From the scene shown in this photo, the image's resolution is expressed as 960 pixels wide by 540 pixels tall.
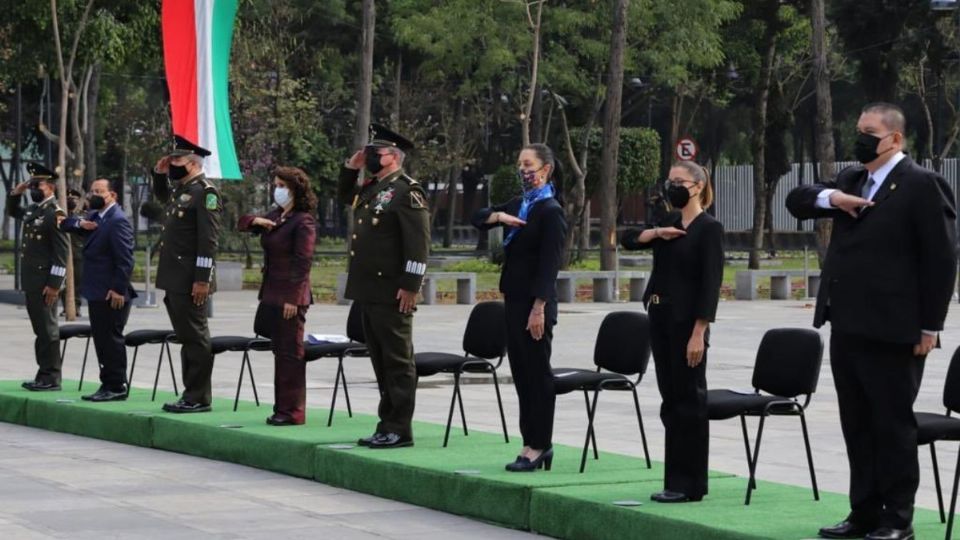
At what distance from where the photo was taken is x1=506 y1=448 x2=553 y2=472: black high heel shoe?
1041cm

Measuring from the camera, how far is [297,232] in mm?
13078

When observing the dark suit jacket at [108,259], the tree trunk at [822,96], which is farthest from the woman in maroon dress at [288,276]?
the tree trunk at [822,96]

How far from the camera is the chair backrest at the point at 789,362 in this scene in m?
9.58

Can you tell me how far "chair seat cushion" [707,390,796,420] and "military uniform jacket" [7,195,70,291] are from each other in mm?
7777

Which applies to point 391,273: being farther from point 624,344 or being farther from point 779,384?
point 779,384

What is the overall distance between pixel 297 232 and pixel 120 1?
1681cm

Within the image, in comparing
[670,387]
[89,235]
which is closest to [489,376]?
[89,235]

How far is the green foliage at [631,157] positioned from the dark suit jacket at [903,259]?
1598 inches

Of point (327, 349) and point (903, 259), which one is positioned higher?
point (903, 259)

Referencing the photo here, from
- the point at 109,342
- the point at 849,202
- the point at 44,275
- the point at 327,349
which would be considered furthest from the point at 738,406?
the point at 44,275

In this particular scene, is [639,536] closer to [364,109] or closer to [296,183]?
[296,183]

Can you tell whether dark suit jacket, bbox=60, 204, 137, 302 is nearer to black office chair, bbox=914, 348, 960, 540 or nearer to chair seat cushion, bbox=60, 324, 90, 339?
chair seat cushion, bbox=60, 324, 90, 339

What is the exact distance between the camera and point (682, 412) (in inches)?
368

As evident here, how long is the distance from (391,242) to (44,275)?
16.6 ft
